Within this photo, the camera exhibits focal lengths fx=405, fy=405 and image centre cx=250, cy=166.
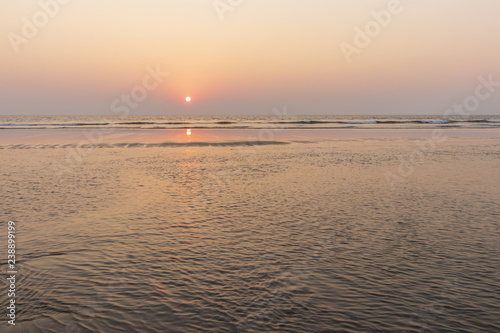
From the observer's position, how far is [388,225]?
542 inches

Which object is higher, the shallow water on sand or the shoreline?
the shoreline

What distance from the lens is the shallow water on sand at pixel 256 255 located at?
7.54 metres

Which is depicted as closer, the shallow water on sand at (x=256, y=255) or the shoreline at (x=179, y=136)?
the shallow water on sand at (x=256, y=255)

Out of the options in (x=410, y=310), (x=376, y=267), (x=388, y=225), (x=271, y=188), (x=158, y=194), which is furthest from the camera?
(x=271, y=188)

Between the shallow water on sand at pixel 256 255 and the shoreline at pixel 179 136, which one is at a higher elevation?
the shoreline at pixel 179 136

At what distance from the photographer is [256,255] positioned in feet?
35.3

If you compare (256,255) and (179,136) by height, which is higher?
(179,136)

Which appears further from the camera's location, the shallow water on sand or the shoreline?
the shoreline

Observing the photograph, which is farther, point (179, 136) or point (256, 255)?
point (179, 136)

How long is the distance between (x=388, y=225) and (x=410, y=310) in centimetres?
627

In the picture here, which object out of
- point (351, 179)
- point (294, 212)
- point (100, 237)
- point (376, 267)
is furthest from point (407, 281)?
point (351, 179)

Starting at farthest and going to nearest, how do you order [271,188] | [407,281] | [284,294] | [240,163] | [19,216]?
[240,163], [271,188], [19,216], [407,281], [284,294]

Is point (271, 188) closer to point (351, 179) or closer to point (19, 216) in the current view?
point (351, 179)

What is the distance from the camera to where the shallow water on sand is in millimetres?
7543
